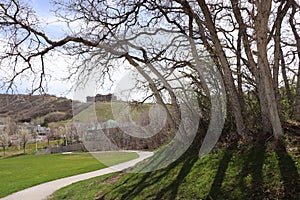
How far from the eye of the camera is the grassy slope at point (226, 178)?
16.8ft

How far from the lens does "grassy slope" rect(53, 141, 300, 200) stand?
5.11 m

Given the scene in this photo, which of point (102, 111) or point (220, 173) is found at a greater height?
point (102, 111)

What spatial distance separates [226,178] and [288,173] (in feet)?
3.63

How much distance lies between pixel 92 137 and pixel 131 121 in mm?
1606

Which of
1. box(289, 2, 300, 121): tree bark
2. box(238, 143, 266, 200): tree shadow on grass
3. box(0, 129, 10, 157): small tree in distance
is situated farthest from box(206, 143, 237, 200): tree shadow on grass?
box(0, 129, 10, 157): small tree in distance

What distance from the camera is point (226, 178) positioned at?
19.4ft

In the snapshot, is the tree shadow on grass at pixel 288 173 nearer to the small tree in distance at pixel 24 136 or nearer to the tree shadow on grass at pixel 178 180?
the tree shadow on grass at pixel 178 180

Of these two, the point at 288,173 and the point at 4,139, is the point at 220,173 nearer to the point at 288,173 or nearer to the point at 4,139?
the point at 288,173

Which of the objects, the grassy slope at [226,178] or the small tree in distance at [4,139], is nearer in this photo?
the grassy slope at [226,178]

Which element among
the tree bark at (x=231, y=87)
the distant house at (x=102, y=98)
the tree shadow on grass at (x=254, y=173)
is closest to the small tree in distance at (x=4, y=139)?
the distant house at (x=102, y=98)

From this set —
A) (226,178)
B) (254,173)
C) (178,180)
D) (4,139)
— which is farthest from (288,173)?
(4,139)

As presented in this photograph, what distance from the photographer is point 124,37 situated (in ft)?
30.9

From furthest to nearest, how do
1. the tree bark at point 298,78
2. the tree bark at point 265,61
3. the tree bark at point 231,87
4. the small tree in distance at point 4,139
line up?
the small tree in distance at point 4,139 < the tree bark at point 298,78 < the tree bark at point 231,87 < the tree bark at point 265,61

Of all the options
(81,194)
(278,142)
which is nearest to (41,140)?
(81,194)
